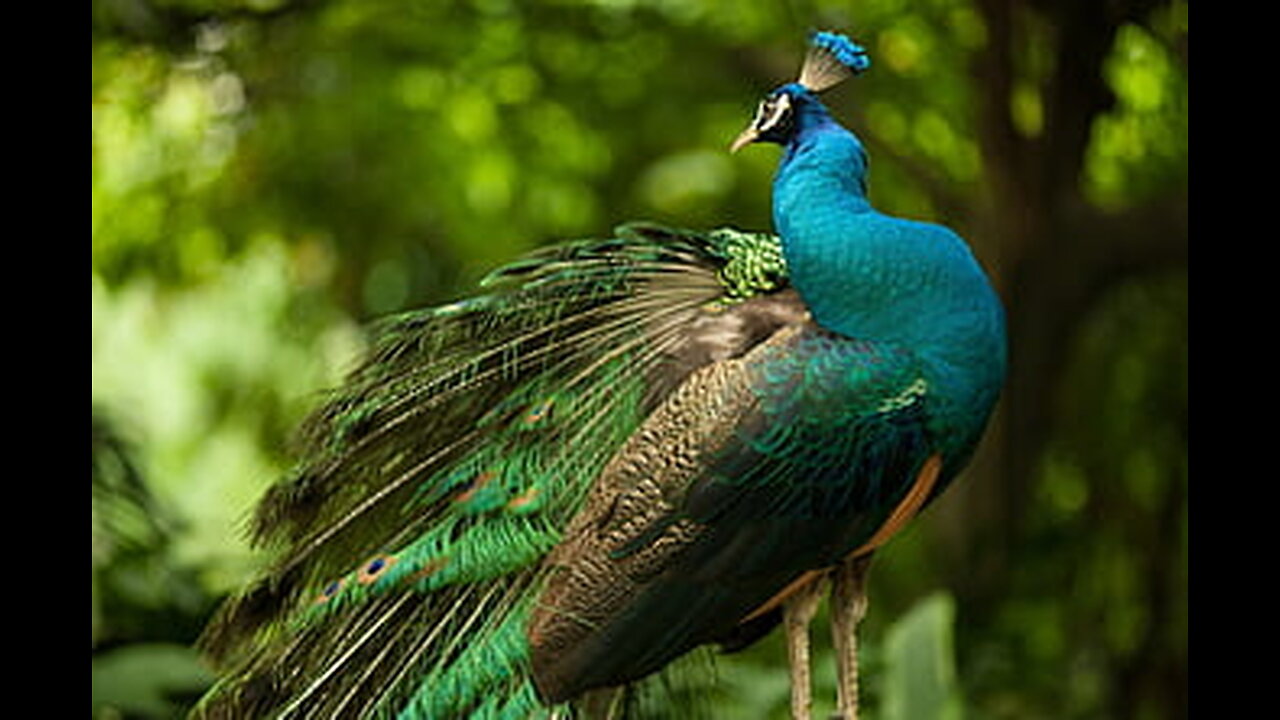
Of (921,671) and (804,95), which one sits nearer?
(804,95)

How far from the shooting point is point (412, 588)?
1.82m

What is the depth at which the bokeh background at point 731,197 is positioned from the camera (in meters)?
3.92

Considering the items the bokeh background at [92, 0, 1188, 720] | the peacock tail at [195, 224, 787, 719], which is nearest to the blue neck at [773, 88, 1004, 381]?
the peacock tail at [195, 224, 787, 719]

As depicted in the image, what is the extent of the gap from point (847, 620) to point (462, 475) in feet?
1.58

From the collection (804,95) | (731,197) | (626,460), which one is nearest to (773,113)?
(804,95)

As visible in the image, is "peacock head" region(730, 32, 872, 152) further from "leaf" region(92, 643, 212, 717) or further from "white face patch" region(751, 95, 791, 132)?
"leaf" region(92, 643, 212, 717)

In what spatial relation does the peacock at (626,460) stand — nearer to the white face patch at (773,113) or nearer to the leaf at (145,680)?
the white face patch at (773,113)

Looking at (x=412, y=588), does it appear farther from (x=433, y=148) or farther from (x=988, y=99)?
(x=433, y=148)

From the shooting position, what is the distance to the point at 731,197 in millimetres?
4898

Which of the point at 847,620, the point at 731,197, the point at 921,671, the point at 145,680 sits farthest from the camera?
the point at 731,197

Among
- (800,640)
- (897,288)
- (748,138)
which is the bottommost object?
(800,640)

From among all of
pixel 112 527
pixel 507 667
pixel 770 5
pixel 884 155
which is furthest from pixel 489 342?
pixel 770 5

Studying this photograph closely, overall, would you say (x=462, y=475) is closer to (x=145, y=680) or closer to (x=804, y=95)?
(x=804, y=95)

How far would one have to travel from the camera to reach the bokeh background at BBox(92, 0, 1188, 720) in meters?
3.92
